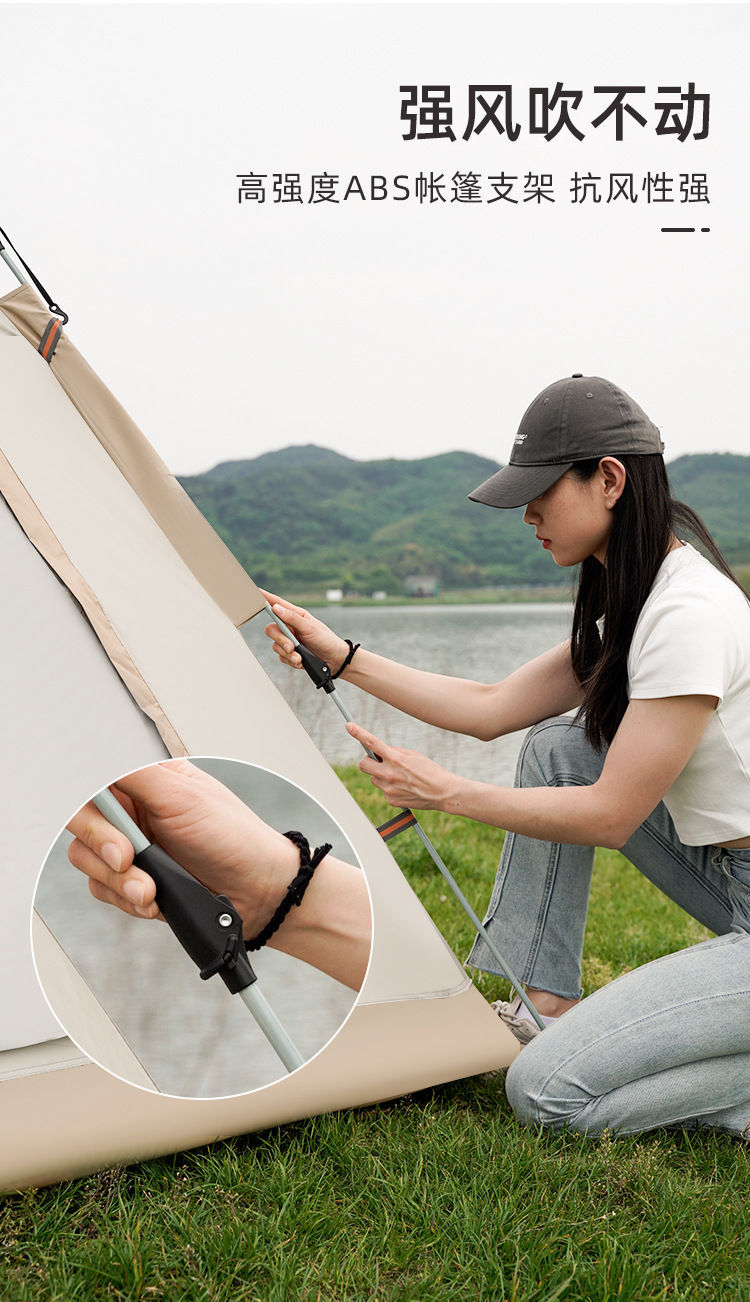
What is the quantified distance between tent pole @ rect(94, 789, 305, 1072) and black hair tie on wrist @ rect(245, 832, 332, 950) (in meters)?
0.09

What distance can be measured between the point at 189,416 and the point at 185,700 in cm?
4879

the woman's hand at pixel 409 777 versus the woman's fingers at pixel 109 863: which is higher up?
the woman's fingers at pixel 109 863

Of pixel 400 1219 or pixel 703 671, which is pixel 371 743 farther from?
pixel 400 1219

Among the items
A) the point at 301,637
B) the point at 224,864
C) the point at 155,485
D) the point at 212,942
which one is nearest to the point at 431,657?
the point at 301,637

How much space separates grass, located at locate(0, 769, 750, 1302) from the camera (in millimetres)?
1267

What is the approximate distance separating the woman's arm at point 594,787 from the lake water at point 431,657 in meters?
0.43

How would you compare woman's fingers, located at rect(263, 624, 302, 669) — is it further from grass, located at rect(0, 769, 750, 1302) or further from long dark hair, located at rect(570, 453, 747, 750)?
grass, located at rect(0, 769, 750, 1302)

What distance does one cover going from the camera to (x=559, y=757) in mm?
2061

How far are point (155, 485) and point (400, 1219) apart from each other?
4.43 ft

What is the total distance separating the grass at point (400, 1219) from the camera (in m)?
1.27

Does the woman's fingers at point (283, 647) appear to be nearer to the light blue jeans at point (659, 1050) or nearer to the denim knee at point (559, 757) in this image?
the denim knee at point (559, 757)

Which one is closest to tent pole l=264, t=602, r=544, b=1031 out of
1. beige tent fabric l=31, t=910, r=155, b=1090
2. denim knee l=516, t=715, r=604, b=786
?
denim knee l=516, t=715, r=604, b=786

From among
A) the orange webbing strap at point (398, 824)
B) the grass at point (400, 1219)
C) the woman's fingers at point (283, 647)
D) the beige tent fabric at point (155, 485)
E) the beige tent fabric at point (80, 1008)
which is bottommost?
the grass at point (400, 1219)

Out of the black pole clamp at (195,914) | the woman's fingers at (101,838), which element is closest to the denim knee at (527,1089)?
the black pole clamp at (195,914)
